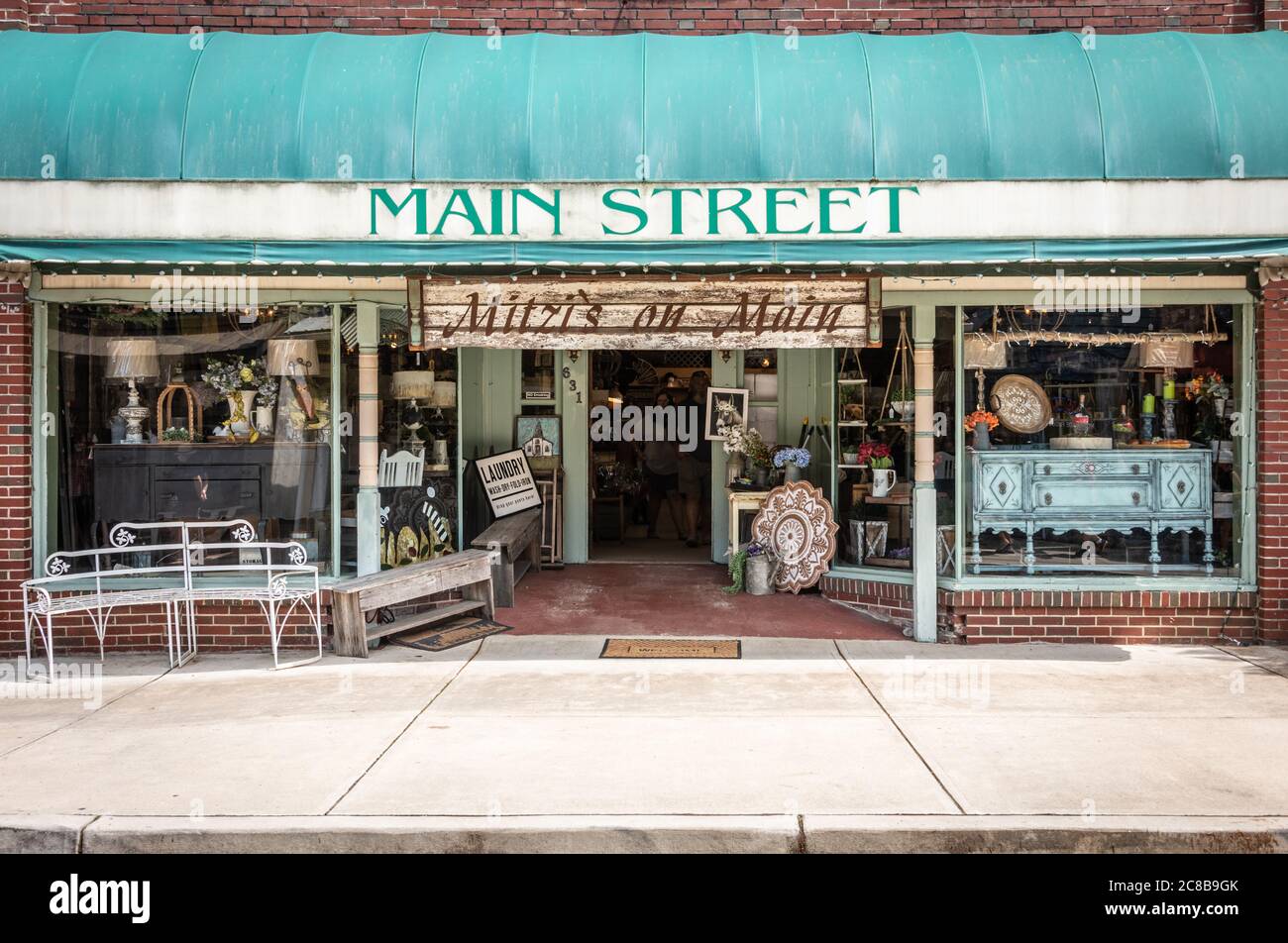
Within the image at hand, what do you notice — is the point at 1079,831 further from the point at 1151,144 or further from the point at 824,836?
the point at 1151,144

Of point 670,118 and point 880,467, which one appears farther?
point 880,467

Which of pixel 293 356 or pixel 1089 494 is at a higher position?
pixel 293 356

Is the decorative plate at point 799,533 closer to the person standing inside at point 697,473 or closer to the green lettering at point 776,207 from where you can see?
the person standing inside at point 697,473

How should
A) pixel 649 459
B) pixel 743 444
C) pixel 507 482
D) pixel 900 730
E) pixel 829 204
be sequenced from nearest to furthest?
→ pixel 900 730
pixel 829 204
pixel 743 444
pixel 507 482
pixel 649 459

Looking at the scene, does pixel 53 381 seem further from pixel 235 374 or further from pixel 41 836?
pixel 41 836

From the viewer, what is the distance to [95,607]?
789 cm

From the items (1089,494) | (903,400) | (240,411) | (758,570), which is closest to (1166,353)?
(1089,494)

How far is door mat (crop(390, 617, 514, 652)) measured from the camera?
27.3 feet

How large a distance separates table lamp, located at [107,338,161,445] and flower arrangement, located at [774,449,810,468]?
555 centimetres

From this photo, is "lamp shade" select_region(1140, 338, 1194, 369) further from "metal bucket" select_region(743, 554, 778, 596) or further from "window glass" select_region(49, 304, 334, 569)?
"window glass" select_region(49, 304, 334, 569)

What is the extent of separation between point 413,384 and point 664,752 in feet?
16.2

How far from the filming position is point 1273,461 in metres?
8.02

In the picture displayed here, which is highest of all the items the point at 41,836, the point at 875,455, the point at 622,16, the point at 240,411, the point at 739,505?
the point at 622,16

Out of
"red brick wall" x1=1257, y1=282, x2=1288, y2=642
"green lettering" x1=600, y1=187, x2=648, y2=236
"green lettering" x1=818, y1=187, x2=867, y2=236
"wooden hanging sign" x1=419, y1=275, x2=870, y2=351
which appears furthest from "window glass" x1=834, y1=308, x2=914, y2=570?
"red brick wall" x1=1257, y1=282, x2=1288, y2=642
